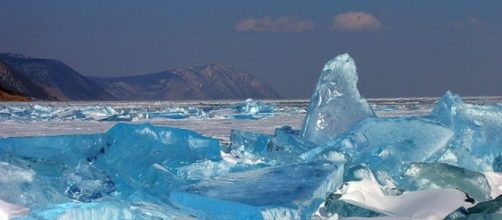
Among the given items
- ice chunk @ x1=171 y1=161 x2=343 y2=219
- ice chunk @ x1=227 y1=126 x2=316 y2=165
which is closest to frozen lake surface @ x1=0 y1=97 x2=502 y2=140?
ice chunk @ x1=227 y1=126 x2=316 y2=165

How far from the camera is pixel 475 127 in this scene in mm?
4559

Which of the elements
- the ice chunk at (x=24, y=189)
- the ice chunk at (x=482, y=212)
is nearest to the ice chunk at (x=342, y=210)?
the ice chunk at (x=482, y=212)

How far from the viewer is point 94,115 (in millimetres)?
14711

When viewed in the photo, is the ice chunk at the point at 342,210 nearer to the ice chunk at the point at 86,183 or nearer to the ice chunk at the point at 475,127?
the ice chunk at the point at 86,183

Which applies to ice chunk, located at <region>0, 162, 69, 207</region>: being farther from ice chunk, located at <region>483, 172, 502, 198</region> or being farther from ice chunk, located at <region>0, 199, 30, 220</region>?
ice chunk, located at <region>483, 172, 502, 198</region>

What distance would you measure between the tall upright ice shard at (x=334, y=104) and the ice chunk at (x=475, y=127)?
57 centimetres

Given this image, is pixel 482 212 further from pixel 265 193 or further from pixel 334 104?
pixel 334 104

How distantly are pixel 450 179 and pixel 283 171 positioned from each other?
0.81 meters

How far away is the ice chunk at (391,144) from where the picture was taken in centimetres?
386

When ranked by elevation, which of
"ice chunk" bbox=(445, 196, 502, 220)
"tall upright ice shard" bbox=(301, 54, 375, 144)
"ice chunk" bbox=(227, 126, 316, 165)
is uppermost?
"tall upright ice shard" bbox=(301, 54, 375, 144)

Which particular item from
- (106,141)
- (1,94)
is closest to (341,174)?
(106,141)

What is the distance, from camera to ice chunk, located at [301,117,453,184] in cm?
386

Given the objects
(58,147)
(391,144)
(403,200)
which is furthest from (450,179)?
(58,147)

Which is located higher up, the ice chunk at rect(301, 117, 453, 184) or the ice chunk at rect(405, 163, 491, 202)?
the ice chunk at rect(301, 117, 453, 184)
